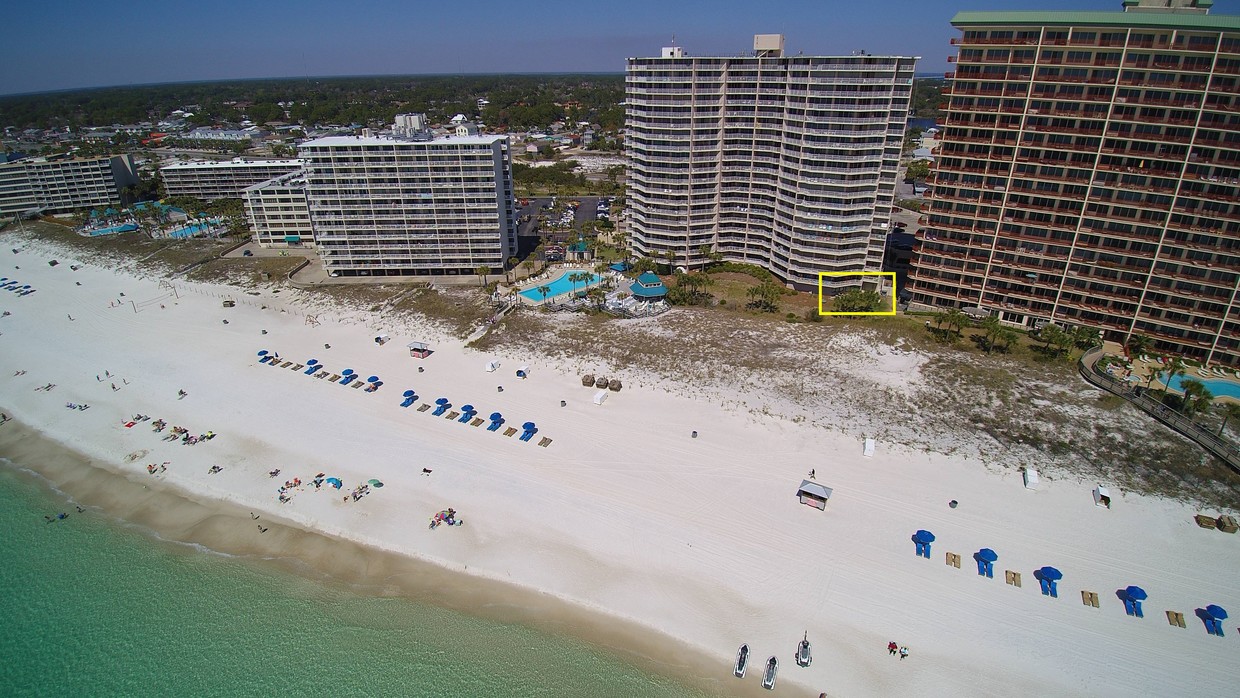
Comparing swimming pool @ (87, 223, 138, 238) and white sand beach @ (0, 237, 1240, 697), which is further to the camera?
swimming pool @ (87, 223, 138, 238)

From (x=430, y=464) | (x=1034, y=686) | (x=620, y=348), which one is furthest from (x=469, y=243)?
(x=1034, y=686)

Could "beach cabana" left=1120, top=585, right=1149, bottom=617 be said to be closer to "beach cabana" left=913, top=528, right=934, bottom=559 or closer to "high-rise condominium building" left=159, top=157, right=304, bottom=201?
"beach cabana" left=913, top=528, right=934, bottom=559

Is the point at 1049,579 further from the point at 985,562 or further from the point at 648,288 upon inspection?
the point at 648,288

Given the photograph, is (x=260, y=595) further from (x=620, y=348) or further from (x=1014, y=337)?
(x=1014, y=337)

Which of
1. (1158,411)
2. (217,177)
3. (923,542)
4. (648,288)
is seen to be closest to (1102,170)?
(1158,411)

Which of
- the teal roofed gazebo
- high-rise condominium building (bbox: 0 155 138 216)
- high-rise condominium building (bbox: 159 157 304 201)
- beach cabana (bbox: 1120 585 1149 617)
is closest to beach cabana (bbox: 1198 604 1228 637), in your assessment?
beach cabana (bbox: 1120 585 1149 617)
